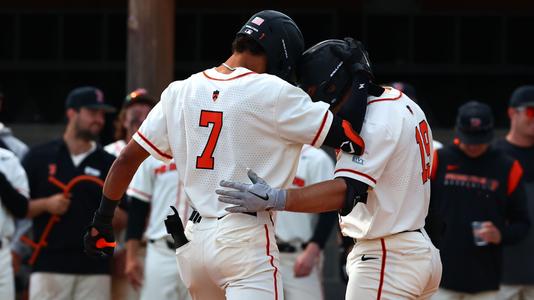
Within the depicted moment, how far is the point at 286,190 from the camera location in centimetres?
511

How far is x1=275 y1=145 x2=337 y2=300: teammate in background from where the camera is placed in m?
8.06

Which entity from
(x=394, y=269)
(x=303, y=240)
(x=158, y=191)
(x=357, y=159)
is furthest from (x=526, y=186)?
(x=357, y=159)

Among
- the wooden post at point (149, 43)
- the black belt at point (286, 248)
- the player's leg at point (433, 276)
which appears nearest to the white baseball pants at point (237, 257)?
the player's leg at point (433, 276)

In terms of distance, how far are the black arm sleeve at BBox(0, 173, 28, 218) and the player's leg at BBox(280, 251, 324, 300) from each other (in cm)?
166

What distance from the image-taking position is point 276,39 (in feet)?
17.4

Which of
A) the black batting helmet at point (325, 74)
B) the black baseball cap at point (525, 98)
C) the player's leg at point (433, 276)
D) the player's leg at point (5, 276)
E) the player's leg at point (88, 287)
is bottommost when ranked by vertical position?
the player's leg at point (88, 287)

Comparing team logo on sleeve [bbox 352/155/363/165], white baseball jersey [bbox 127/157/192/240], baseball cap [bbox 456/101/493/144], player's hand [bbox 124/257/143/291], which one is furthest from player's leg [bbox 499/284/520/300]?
team logo on sleeve [bbox 352/155/363/165]

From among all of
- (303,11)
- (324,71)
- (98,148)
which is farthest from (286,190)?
(303,11)

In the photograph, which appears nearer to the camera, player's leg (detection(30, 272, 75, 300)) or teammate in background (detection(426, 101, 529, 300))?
teammate in background (detection(426, 101, 529, 300))

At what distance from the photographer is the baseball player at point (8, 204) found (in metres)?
7.73

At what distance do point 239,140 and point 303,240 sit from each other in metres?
3.15

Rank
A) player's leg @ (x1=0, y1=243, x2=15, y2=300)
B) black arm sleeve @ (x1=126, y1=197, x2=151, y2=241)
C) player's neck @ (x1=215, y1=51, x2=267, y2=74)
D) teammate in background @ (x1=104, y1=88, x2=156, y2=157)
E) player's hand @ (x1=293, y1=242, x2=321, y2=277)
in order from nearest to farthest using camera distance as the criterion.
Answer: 1. player's neck @ (x1=215, y1=51, x2=267, y2=74)
2. player's leg @ (x1=0, y1=243, x2=15, y2=300)
3. player's hand @ (x1=293, y1=242, x2=321, y2=277)
4. black arm sleeve @ (x1=126, y1=197, x2=151, y2=241)
5. teammate in background @ (x1=104, y1=88, x2=156, y2=157)

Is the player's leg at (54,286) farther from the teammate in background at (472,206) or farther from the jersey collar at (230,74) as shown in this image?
the jersey collar at (230,74)

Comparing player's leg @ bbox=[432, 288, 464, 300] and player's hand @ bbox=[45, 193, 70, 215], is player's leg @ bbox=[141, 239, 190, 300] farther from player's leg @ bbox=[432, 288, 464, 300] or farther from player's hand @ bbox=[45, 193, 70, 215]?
player's leg @ bbox=[432, 288, 464, 300]
